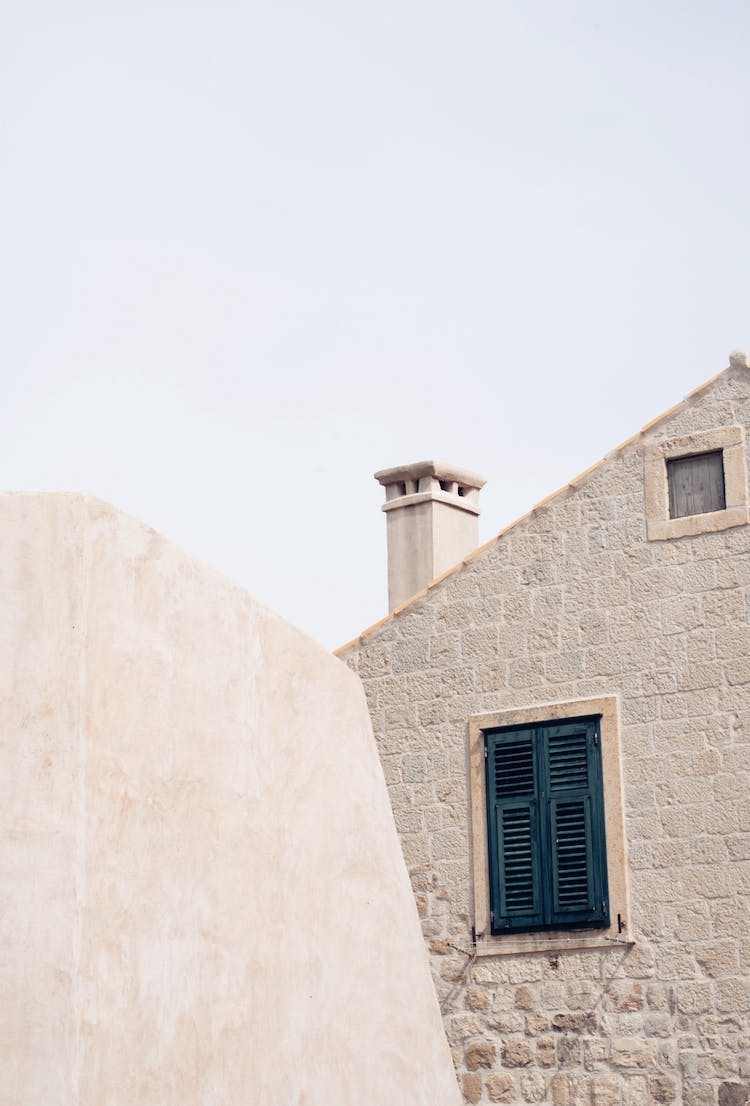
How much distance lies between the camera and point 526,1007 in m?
11.1

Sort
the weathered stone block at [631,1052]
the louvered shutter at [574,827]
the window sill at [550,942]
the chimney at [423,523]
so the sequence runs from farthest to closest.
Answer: the chimney at [423,523]
the louvered shutter at [574,827]
the window sill at [550,942]
the weathered stone block at [631,1052]

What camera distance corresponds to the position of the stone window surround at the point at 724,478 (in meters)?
11.0

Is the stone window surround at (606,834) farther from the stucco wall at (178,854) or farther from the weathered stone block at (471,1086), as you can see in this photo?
the stucco wall at (178,854)

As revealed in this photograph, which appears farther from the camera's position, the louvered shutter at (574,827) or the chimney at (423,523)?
the chimney at (423,523)

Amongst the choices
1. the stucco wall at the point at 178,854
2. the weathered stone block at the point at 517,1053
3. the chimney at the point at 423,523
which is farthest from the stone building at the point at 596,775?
the stucco wall at the point at 178,854

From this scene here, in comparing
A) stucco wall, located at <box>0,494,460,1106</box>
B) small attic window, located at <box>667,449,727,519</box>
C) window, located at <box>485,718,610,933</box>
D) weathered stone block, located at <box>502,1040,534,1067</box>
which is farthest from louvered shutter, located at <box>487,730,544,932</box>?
small attic window, located at <box>667,449,727,519</box>

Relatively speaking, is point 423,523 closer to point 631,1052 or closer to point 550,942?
point 550,942

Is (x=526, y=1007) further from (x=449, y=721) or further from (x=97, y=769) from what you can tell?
(x=97, y=769)

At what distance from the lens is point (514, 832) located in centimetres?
1134

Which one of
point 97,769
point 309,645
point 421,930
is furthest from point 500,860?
point 97,769

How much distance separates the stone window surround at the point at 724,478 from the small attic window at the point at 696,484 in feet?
0.13

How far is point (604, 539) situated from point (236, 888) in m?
3.75

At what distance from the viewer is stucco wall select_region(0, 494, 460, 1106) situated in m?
7.93

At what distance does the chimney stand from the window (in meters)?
1.78
